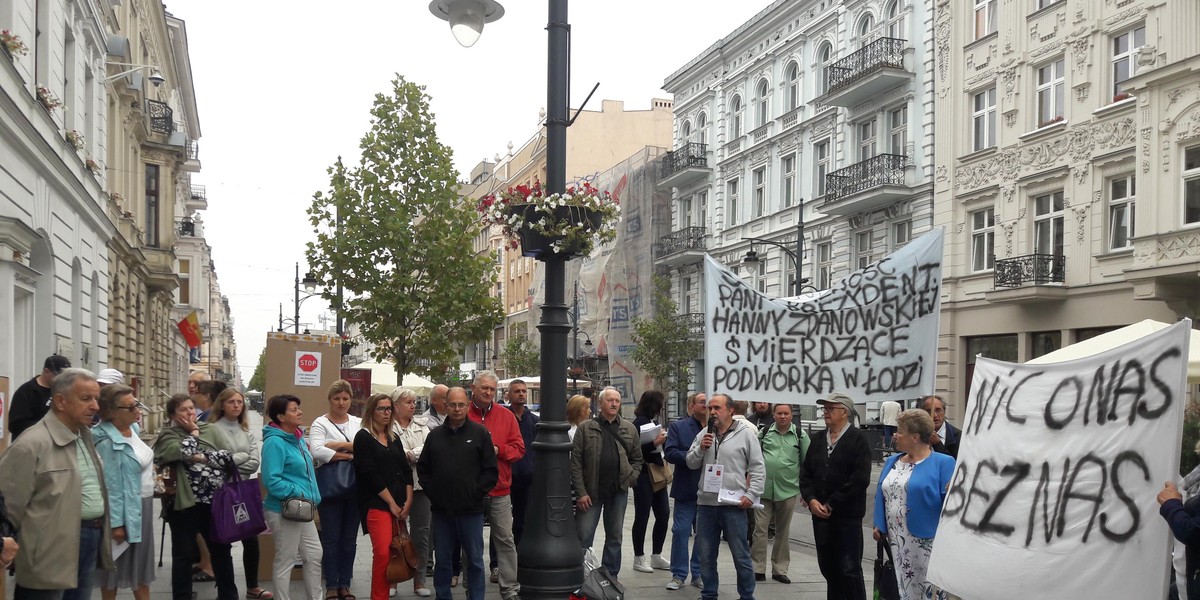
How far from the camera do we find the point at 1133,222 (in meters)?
24.0

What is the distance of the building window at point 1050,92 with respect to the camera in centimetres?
2610

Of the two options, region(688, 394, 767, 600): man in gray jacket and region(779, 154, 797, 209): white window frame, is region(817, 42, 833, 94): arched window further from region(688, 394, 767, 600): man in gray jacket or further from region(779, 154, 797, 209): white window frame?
region(688, 394, 767, 600): man in gray jacket

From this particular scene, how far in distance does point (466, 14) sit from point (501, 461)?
3605 mm

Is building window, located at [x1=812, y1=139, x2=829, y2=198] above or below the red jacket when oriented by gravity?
above

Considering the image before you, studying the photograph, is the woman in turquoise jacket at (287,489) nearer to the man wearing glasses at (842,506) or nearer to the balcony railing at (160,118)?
the man wearing glasses at (842,506)

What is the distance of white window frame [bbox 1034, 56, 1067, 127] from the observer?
85.1 feet

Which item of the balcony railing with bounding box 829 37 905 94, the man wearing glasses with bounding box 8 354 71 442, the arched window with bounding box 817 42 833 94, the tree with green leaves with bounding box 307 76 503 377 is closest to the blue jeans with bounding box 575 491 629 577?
the man wearing glasses with bounding box 8 354 71 442

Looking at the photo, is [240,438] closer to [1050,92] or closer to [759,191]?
[1050,92]

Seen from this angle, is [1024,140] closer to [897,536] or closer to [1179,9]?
[1179,9]

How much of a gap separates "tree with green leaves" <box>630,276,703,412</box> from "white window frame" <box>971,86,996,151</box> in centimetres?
1432

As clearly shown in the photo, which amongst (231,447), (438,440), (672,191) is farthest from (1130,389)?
(672,191)

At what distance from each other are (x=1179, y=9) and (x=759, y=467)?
18654mm

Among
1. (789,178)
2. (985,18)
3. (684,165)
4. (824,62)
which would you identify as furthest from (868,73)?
(684,165)

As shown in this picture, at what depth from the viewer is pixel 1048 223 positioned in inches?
1040
